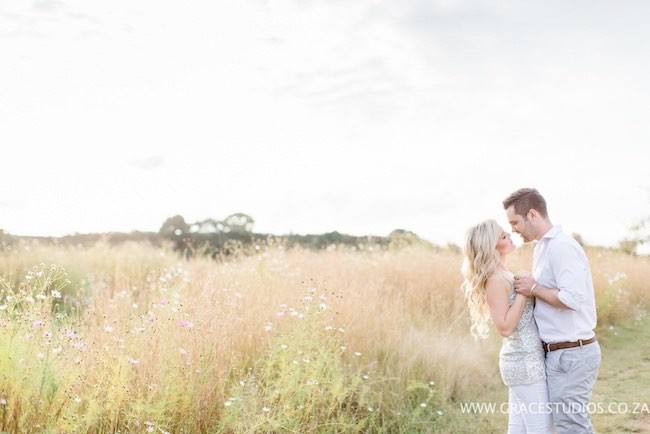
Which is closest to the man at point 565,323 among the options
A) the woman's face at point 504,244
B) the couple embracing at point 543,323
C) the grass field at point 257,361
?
the couple embracing at point 543,323

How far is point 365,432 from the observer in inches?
259

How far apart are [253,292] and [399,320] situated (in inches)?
80.0

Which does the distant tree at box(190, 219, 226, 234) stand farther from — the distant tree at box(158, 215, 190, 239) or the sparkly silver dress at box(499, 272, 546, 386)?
the sparkly silver dress at box(499, 272, 546, 386)

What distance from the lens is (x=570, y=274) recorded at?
4543 millimetres

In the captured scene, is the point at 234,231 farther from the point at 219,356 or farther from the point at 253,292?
the point at 219,356

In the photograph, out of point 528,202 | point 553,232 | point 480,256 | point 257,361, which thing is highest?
point 528,202

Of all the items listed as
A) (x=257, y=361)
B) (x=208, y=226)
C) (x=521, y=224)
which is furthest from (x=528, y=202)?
(x=208, y=226)

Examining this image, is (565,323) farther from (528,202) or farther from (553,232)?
(528,202)

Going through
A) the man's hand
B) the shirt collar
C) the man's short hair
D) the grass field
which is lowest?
the grass field

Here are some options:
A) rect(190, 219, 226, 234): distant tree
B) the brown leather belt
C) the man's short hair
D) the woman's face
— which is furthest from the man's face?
rect(190, 219, 226, 234): distant tree

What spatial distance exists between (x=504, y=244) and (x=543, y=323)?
2.04 ft

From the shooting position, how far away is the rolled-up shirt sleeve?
4492mm

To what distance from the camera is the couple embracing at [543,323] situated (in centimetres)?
456

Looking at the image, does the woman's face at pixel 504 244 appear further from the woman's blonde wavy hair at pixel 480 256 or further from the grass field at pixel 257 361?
the grass field at pixel 257 361
